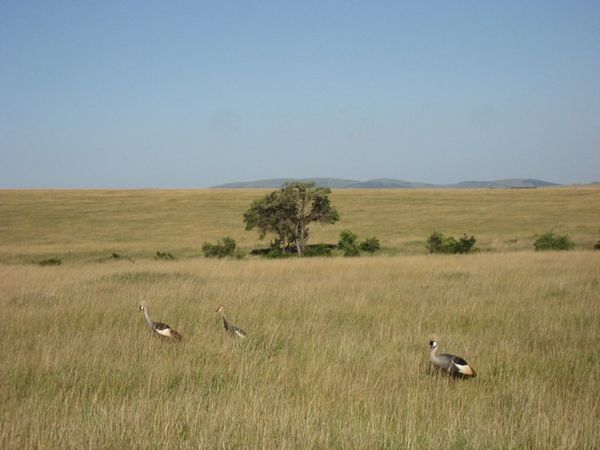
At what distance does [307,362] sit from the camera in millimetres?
6418

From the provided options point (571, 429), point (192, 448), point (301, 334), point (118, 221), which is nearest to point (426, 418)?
point (571, 429)

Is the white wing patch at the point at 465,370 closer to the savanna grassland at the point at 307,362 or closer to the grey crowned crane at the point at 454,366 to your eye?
the grey crowned crane at the point at 454,366

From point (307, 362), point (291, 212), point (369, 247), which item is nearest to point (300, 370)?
point (307, 362)

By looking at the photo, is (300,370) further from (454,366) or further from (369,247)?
(369,247)

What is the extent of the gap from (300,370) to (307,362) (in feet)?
0.80

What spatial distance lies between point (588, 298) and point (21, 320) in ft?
34.6

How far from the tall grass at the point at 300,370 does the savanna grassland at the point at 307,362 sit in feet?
0.08

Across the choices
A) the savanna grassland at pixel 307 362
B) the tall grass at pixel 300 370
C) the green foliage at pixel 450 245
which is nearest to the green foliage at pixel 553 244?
the green foliage at pixel 450 245

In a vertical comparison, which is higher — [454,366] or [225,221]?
[454,366]

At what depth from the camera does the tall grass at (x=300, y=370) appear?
4340 millimetres

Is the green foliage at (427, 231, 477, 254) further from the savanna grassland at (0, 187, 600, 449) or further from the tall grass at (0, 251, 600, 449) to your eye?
the tall grass at (0, 251, 600, 449)

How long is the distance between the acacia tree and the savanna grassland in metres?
21.2

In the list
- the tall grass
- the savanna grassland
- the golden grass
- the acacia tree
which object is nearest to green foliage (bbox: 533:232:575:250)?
the golden grass

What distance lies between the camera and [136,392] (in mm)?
5539
